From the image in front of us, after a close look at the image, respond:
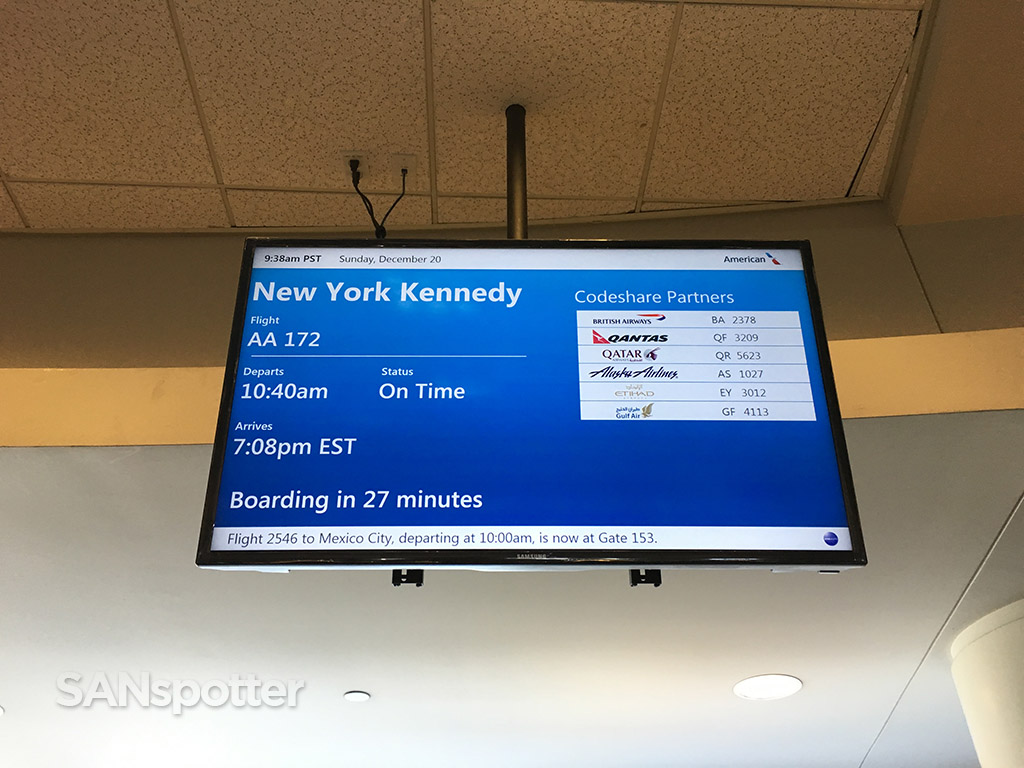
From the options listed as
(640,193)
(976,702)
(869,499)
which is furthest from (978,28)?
(976,702)

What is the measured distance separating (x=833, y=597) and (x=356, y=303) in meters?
1.87

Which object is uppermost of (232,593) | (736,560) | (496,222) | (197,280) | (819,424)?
(496,222)

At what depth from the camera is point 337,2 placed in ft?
6.77

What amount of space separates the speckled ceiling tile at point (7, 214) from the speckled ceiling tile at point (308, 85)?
2.21 ft

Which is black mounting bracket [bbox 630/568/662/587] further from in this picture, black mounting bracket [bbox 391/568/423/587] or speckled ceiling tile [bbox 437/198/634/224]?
speckled ceiling tile [bbox 437/198/634/224]

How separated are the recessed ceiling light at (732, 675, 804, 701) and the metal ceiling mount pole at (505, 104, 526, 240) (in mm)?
2043

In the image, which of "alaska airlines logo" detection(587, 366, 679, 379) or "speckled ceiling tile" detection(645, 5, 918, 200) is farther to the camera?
"speckled ceiling tile" detection(645, 5, 918, 200)

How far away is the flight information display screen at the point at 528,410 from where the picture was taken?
1.39 m

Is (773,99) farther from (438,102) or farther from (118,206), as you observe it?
(118,206)

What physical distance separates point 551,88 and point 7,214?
1.71 meters

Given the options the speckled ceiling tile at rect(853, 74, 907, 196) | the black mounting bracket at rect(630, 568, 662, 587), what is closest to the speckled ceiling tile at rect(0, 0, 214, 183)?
the black mounting bracket at rect(630, 568, 662, 587)

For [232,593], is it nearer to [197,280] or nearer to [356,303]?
[197,280]

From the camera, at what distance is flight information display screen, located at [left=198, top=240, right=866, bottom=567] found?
1.39 m

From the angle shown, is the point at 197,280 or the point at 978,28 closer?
the point at 978,28
